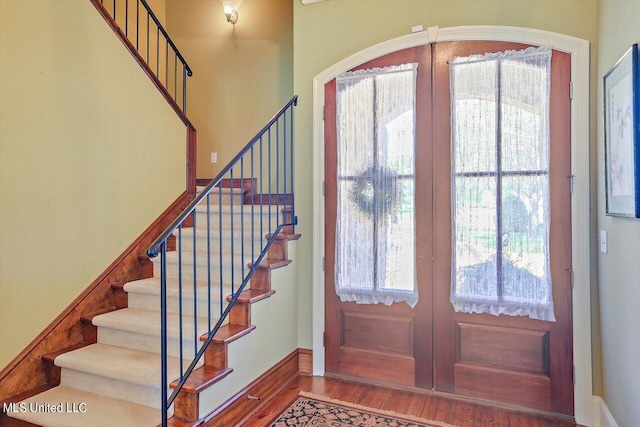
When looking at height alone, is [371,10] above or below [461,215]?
above

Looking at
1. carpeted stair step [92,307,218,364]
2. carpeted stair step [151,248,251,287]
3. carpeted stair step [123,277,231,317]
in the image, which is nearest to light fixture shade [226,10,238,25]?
carpeted stair step [151,248,251,287]

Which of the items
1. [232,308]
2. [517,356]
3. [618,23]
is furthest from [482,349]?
[618,23]

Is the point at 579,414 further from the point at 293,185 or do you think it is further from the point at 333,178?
the point at 293,185

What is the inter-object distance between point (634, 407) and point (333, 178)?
2162 millimetres

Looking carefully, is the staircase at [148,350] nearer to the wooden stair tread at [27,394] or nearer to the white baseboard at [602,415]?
the wooden stair tread at [27,394]

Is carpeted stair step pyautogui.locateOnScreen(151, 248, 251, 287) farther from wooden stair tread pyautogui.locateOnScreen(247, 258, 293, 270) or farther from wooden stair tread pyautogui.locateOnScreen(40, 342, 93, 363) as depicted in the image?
wooden stair tread pyautogui.locateOnScreen(40, 342, 93, 363)

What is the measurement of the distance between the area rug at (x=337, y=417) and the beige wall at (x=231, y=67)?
272cm

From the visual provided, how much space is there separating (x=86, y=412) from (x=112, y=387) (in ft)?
0.57

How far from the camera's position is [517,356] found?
7.96ft

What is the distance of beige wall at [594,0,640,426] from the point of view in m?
1.71

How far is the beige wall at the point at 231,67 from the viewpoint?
392 centimetres

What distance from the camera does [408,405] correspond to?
98.0 inches

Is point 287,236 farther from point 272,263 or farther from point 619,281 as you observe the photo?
point 619,281

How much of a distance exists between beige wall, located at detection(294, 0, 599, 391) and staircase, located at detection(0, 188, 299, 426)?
0.40 metres
